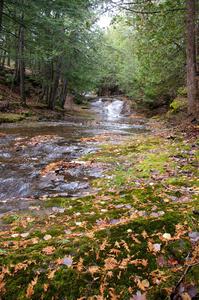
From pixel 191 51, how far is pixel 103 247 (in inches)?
368

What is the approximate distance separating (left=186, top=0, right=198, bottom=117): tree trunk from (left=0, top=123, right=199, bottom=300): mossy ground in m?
7.18

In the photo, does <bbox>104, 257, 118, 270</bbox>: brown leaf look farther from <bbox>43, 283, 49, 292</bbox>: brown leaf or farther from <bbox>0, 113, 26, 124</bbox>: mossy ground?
<bbox>0, 113, 26, 124</bbox>: mossy ground

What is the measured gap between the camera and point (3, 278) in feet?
7.32

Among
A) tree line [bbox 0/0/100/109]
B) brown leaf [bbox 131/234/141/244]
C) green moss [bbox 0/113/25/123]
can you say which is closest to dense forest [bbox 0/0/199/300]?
brown leaf [bbox 131/234/141/244]

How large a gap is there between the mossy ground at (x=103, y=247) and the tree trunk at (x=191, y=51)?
282 inches

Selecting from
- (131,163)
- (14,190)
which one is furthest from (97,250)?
(131,163)

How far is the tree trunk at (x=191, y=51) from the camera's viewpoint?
32.5 ft

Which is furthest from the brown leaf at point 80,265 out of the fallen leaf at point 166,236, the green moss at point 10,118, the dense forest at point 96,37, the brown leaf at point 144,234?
the green moss at point 10,118

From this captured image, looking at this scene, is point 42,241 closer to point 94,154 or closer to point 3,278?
point 3,278

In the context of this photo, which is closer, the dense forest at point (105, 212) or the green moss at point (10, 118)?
the dense forest at point (105, 212)

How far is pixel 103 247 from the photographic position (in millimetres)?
2514

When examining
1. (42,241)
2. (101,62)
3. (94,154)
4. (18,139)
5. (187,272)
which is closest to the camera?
(187,272)

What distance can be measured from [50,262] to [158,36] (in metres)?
10.3

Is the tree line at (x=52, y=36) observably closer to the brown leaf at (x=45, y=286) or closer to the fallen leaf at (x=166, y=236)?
the fallen leaf at (x=166, y=236)
